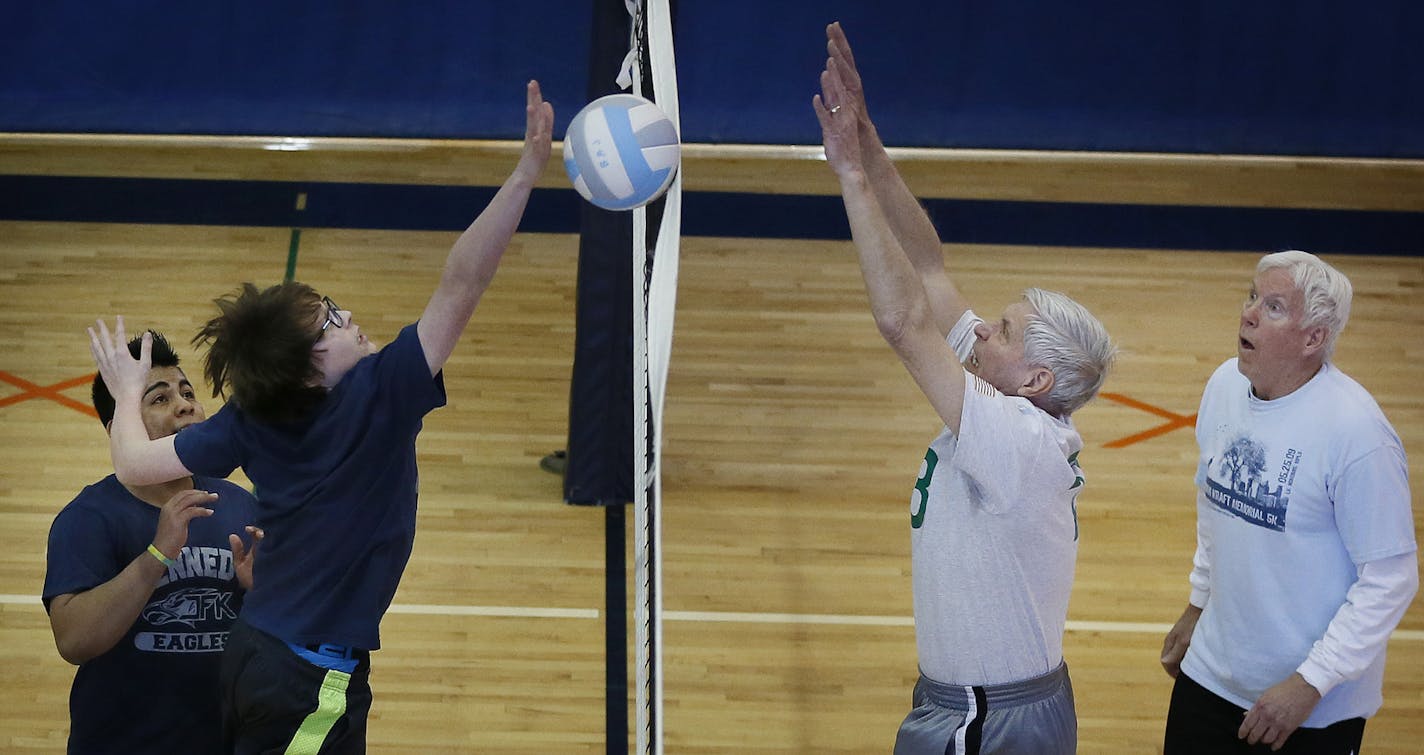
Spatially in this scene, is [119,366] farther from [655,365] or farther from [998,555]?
[998,555]

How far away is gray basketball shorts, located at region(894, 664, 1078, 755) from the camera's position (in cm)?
339

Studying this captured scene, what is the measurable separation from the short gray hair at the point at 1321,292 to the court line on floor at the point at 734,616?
93.5 inches

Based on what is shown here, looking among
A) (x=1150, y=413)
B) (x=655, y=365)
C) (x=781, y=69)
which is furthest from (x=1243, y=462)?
(x=781, y=69)

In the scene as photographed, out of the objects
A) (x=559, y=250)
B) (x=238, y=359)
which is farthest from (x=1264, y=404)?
(x=559, y=250)

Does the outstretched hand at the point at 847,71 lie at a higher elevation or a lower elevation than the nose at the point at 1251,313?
higher

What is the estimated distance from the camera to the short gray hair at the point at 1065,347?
3.33m

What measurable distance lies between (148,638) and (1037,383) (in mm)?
2201

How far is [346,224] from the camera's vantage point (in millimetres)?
8727

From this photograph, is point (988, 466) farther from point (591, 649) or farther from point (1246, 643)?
point (591, 649)

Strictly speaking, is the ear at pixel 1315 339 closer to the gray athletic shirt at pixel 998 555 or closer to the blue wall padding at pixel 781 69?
the gray athletic shirt at pixel 998 555

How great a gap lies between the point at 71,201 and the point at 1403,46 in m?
8.27

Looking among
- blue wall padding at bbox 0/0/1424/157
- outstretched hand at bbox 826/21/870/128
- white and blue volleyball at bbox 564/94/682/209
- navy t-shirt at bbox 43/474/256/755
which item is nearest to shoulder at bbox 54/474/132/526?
navy t-shirt at bbox 43/474/256/755

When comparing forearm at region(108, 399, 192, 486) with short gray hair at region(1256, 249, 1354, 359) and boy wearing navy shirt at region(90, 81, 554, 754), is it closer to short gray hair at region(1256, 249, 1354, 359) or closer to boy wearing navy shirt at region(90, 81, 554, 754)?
boy wearing navy shirt at region(90, 81, 554, 754)

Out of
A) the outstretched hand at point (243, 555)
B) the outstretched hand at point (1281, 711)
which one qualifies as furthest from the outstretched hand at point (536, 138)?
the outstretched hand at point (1281, 711)
